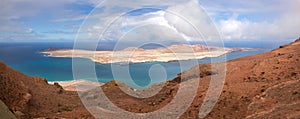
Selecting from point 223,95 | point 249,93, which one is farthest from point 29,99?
point 249,93

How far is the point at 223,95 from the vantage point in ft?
52.2

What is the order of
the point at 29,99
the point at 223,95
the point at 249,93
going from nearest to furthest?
the point at 249,93, the point at 223,95, the point at 29,99

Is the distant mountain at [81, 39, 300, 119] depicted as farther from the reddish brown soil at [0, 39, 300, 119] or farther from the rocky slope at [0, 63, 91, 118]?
the rocky slope at [0, 63, 91, 118]

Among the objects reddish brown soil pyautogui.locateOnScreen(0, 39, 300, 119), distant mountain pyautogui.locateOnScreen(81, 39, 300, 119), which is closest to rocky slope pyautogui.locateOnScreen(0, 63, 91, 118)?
reddish brown soil pyautogui.locateOnScreen(0, 39, 300, 119)

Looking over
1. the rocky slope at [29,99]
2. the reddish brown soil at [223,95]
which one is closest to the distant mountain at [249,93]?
the reddish brown soil at [223,95]

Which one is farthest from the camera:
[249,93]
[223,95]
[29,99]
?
[29,99]

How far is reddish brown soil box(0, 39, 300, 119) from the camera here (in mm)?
13664

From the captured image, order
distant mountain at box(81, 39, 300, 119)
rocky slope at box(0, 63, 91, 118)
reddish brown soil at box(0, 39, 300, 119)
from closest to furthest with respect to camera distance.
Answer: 1. distant mountain at box(81, 39, 300, 119)
2. reddish brown soil at box(0, 39, 300, 119)
3. rocky slope at box(0, 63, 91, 118)

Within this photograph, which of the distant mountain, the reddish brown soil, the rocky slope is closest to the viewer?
the distant mountain

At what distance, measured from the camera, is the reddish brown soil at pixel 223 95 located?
44.8ft

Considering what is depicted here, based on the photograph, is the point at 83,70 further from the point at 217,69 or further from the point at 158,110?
the point at 217,69

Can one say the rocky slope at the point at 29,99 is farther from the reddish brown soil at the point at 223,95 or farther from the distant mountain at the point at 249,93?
the distant mountain at the point at 249,93

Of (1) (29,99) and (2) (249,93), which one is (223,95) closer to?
(2) (249,93)

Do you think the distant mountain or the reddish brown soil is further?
the reddish brown soil
